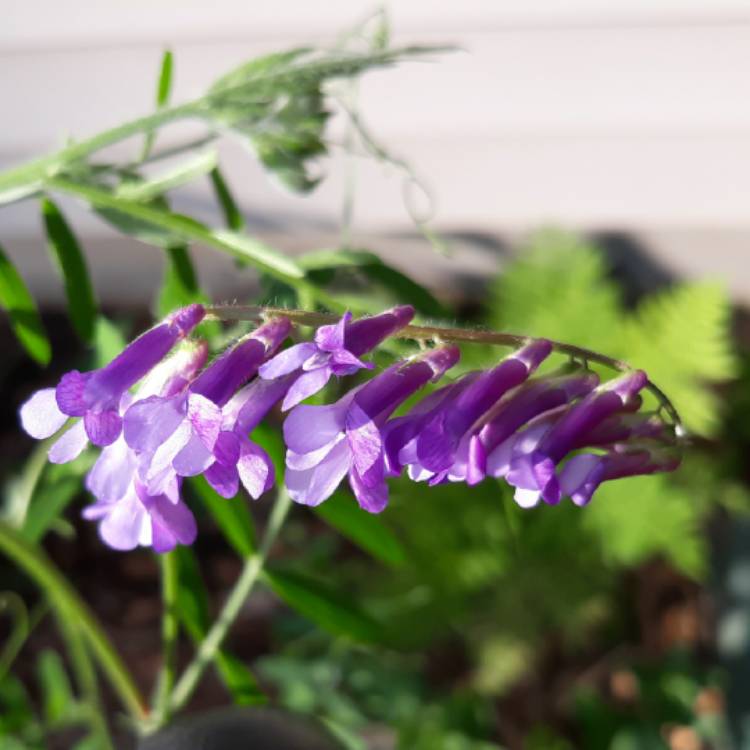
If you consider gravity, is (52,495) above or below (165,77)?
below

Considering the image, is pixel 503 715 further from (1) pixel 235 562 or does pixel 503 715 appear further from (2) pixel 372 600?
(1) pixel 235 562

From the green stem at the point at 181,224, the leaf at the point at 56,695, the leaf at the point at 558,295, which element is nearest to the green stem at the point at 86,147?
the green stem at the point at 181,224

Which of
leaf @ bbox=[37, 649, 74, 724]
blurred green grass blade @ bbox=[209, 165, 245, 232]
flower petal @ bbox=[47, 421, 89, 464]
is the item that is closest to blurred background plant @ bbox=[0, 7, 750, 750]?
leaf @ bbox=[37, 649, 74, 724]

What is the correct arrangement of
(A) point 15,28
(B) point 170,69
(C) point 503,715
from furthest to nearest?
(C) point 503,715, (A) point 15,28, (B) point 170,69

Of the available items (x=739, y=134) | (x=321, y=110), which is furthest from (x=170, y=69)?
(x=739, y=134)

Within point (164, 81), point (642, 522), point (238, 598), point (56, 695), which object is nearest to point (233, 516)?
point (238, 598)

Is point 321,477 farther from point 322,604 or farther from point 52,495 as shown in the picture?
point 52,495

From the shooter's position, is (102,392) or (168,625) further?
(168,625)

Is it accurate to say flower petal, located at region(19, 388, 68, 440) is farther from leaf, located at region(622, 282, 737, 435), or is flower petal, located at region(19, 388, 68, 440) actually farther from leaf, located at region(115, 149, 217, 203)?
leaf, located at region(622, 282, 737, 435)
